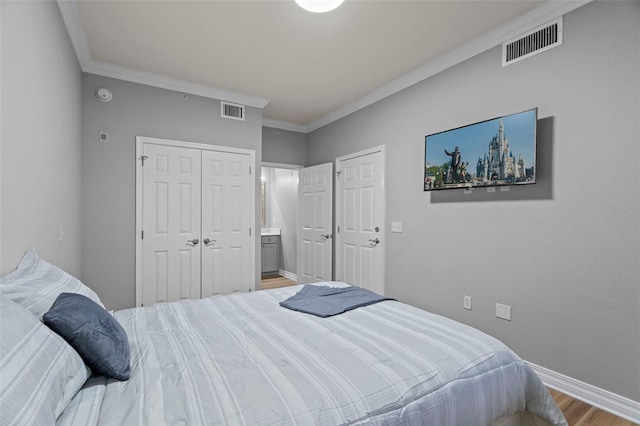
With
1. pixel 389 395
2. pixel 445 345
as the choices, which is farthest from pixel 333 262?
pixel 389 395

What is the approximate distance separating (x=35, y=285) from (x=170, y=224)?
2.43 metres

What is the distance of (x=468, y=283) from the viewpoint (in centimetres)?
287

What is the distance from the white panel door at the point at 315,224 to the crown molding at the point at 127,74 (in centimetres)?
138

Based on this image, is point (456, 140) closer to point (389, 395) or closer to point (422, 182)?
point (422, 182)

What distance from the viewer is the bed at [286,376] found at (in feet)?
3.01

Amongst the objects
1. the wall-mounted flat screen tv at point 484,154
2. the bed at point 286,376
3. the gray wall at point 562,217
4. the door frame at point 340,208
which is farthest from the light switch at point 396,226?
the bed at point 286,376

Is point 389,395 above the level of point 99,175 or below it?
below

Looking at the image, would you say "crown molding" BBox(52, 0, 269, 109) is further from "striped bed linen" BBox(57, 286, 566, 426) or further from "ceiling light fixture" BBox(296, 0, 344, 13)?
"striped bed linen" BBox(57, 286, 566, 426)

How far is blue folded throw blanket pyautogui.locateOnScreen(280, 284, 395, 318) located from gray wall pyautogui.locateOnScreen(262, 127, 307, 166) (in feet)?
10.2

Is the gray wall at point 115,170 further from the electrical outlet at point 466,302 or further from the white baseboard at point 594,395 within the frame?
the white baseboard at point 594,395

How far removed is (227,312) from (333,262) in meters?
2.85

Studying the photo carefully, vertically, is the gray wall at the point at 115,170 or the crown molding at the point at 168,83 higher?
the crown molding at the point at 168,83

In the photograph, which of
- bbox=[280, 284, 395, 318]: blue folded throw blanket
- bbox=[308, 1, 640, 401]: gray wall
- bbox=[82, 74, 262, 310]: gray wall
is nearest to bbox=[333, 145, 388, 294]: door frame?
bbox=[308, 1, 640, 401]: gray wall

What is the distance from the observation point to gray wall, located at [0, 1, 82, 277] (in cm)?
139
